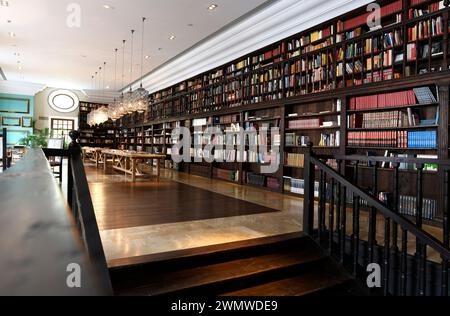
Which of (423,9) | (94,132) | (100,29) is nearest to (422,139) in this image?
(423,9)

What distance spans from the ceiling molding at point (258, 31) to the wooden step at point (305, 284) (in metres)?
4.12

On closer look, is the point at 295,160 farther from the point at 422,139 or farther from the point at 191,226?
the point at 191,226

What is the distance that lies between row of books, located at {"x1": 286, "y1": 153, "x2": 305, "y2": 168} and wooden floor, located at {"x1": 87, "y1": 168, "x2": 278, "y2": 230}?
1.45m

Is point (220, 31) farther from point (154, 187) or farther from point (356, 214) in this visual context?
point (356, 214)

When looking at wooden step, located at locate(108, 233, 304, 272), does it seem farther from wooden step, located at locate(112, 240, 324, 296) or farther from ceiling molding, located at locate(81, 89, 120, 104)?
ceiling molding, located at locate(81, 89, 120, 104)

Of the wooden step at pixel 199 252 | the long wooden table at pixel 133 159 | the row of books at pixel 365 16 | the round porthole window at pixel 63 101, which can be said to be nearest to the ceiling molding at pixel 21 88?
the round porthole window at pixel 63 101

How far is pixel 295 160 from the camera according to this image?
602 cm

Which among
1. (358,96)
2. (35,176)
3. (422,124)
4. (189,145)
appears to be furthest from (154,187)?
(35,176)

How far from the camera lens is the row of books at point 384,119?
14.2ft

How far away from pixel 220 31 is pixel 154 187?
4.14 metres

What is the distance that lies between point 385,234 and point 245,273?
1188 mm

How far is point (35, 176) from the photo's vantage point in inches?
54.2

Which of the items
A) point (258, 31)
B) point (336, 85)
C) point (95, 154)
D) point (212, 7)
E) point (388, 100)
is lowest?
point (95, 154)

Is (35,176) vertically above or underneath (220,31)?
underneath
